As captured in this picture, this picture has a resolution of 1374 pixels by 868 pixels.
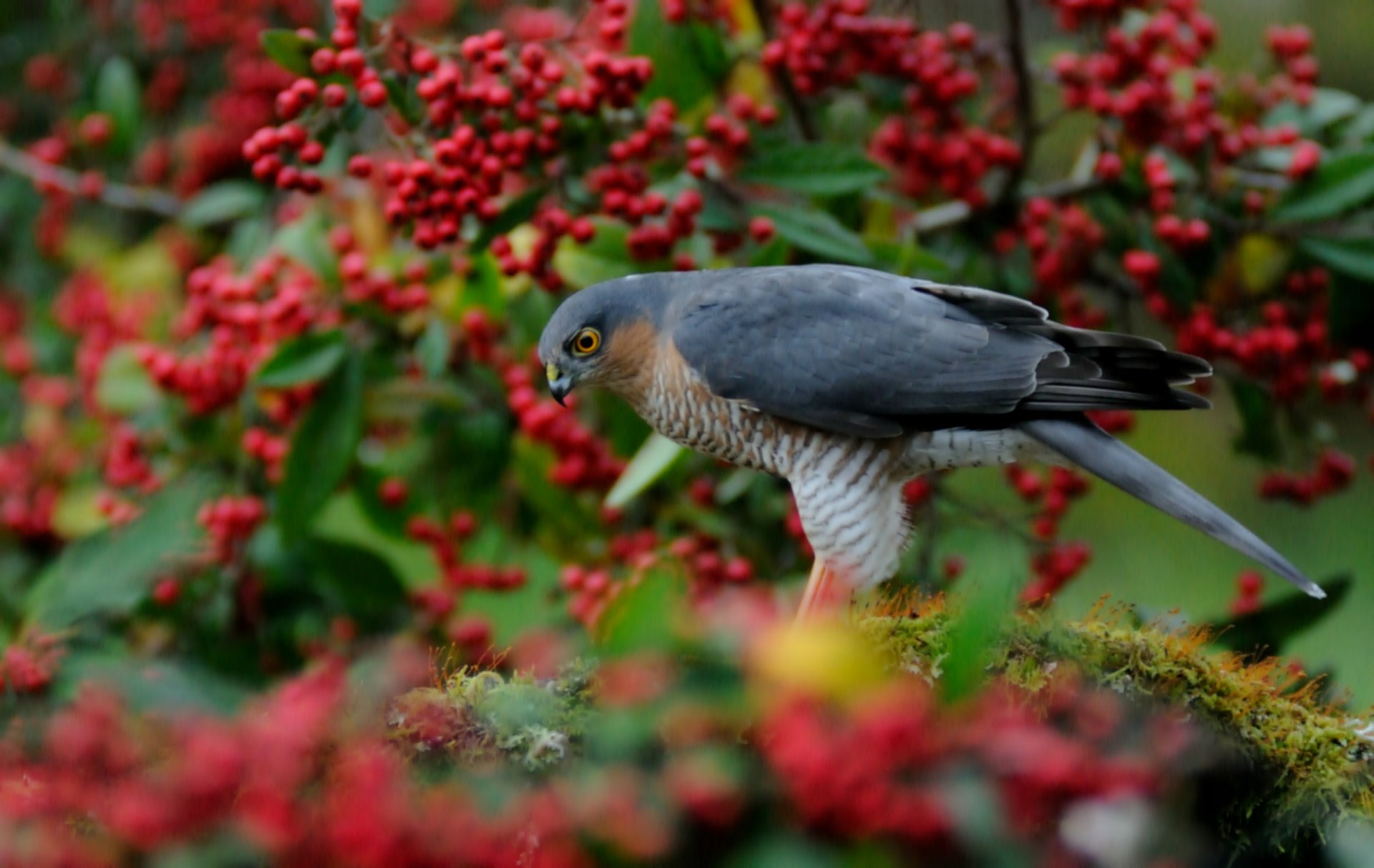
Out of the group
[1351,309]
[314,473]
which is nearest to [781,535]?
[314,473]

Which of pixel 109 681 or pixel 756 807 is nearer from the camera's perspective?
pixel 756 807

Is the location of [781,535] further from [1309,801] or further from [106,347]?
[106,347]

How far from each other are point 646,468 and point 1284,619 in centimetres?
136

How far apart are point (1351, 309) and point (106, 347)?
298 centimetres

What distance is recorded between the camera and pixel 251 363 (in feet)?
9.13

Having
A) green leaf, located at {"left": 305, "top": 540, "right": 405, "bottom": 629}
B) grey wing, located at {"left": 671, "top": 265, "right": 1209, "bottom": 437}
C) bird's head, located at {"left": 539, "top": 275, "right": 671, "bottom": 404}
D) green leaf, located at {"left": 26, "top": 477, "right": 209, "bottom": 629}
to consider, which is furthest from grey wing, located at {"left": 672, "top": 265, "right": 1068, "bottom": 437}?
green leaf, located at {"left": 26, "top": 477, "right": 209, "bottom": 629}

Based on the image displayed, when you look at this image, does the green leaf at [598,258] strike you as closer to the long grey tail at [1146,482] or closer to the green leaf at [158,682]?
the long grey tail at [1146,482]

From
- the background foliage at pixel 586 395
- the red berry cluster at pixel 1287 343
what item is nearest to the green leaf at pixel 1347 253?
the background foliage at pixel 586 395

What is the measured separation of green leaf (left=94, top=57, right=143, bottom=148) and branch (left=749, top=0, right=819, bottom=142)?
1.72 metres

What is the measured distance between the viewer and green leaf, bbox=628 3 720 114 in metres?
2.75

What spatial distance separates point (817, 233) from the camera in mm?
2602

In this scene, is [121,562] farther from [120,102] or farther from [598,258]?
[120,102]

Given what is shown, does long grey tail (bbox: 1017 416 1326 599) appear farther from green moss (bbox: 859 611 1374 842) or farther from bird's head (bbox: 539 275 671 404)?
bird's head (bbox: 539 275 671 404)

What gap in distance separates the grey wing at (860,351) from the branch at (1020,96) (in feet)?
2.80
